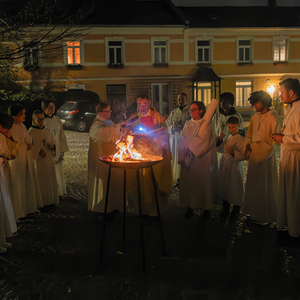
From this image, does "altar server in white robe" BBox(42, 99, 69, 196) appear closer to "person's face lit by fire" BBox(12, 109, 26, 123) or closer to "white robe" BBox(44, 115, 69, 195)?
"white robe" BBox(44, 115, 69, 195)

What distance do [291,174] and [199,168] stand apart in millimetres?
1423

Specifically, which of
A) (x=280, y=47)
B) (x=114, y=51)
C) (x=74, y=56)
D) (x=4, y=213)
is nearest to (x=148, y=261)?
(x=4, y=213)

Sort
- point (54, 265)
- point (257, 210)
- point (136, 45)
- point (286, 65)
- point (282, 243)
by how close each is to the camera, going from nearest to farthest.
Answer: point (54, 265) < point (282, 243) < point (257, 210) < point (136, 45) < point (286, 65)

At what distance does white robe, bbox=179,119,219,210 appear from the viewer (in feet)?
18.2

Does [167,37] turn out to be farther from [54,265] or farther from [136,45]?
[54,265]

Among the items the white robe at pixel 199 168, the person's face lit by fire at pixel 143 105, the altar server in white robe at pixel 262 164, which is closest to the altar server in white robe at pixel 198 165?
the white robe at pixel 199 168

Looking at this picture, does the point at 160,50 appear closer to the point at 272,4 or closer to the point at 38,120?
the point at 272,4

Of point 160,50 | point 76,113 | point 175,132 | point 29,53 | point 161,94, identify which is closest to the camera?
point 29,53

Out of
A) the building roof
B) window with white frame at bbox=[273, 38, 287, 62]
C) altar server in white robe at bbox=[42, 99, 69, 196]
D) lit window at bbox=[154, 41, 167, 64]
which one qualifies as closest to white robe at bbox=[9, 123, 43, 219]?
altar server in white robe at bbox=[42, 99, 69, 196]

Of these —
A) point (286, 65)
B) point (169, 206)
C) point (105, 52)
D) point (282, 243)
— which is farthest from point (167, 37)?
point (282, 243)

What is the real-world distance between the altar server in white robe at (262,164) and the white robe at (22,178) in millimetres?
3444

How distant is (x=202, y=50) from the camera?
66.0 ft

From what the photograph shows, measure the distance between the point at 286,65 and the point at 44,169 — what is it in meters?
18.1

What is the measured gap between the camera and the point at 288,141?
4602mm
